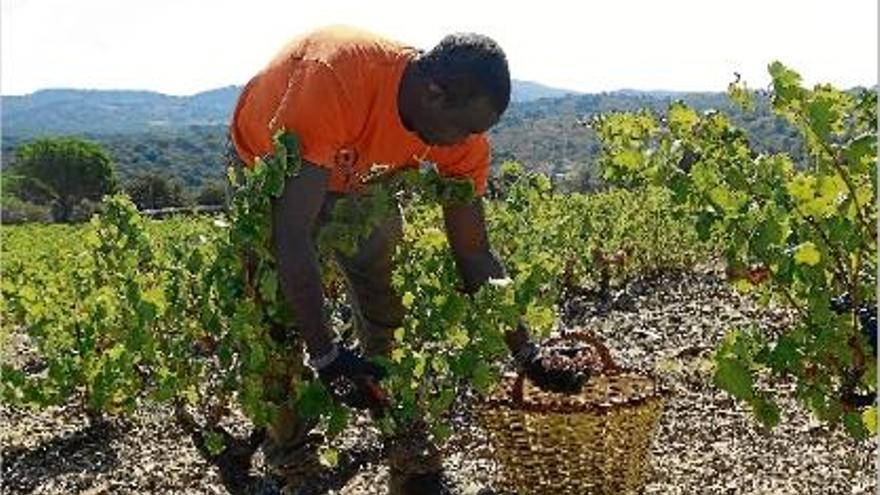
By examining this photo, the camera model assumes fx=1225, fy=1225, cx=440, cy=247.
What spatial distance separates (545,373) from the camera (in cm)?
373

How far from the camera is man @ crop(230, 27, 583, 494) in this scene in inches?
124

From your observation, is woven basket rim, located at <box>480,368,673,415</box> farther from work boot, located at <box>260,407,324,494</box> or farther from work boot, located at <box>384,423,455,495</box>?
work boot, located at <box>260,407,324,494</box>

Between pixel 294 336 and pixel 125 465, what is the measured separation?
9.08 ft

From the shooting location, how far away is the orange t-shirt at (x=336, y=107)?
3.21m

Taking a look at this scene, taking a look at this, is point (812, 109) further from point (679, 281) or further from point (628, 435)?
point (679, 281)

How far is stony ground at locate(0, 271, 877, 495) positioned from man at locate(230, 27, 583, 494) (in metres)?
0.60

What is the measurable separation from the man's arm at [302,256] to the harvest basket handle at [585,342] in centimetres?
79

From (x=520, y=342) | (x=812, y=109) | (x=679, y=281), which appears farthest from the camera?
(x=679, y=281)

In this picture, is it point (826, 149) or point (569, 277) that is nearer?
point (826, 149)

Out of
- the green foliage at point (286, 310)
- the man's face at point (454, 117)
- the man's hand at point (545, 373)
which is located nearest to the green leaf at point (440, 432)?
the green foliage at point (286, 310)

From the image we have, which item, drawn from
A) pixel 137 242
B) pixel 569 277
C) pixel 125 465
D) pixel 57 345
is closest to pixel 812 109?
pixel 137 242

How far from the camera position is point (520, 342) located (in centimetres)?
374

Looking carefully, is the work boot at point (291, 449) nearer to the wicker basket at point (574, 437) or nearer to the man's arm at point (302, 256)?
the man's arm at point (302, 256)

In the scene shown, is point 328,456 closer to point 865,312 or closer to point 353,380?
point 353,380
